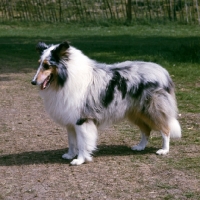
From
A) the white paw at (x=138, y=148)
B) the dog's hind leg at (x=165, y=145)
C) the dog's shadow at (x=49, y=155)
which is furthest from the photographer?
the white paw at (x=138, y=148)

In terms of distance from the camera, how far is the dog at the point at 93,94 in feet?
26.1

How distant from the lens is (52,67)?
7871 mm

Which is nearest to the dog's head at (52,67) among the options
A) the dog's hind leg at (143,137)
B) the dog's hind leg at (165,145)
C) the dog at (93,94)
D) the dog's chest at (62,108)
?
the dog at (93,94)

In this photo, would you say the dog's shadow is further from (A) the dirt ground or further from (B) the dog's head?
(B) the dog's head

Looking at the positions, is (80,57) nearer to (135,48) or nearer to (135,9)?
(135,48)

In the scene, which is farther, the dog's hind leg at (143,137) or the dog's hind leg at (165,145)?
the dog's hind leg at (143,137)

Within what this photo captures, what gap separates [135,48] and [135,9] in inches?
445

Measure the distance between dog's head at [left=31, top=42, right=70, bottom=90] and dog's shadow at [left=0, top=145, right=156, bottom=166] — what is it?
99cm

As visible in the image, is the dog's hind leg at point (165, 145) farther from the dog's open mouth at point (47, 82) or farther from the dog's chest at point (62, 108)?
the dog's open mouth at point (47, 82)

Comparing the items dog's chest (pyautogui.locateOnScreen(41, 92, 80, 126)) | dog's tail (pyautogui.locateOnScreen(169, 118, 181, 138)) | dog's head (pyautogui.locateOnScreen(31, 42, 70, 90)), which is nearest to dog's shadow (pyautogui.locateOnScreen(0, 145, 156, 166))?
dog's tail (pyautogui.locateOnScreen(169, 118, 181, 138))

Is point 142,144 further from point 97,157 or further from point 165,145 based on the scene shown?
point 97,157

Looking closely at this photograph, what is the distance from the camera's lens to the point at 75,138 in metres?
8.30

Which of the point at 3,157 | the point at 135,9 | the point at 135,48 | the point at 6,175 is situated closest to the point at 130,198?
the point at 6,175

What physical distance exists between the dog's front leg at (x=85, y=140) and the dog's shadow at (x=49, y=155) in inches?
10.0
